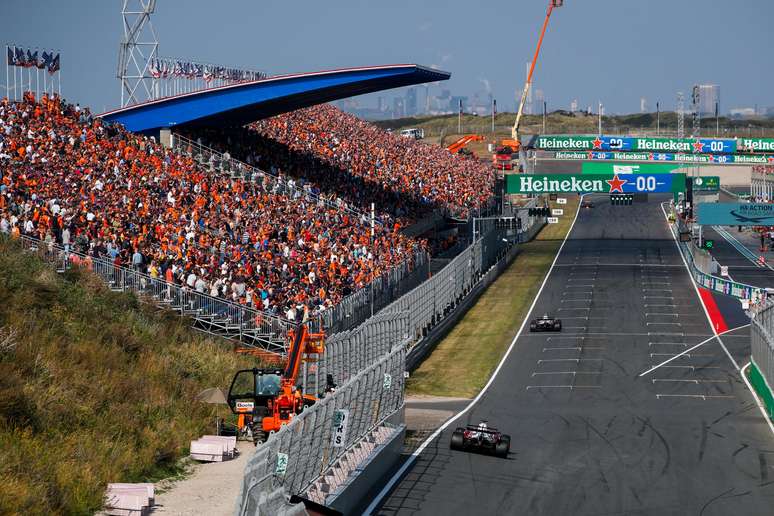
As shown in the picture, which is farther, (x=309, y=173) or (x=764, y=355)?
(x=309, y=173)

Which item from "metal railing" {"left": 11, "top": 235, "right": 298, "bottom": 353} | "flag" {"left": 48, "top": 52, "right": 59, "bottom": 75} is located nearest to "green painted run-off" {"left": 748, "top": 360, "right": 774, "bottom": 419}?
"metal railing" {"left": 11, "top": 235, "right": 298, "bottom": 353}

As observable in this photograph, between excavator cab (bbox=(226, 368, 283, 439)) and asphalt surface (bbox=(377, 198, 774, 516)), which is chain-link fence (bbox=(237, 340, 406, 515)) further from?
excavator cab (bbox=(226, 368, 283, 439))

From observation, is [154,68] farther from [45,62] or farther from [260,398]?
[260,398]

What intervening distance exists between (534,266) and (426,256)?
21.6 meters

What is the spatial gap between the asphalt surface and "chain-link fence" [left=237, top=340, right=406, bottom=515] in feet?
6.38

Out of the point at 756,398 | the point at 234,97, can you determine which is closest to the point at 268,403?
the point at 756,398

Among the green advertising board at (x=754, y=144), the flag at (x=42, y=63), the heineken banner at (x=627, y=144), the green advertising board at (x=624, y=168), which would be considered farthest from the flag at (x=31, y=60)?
the green advertising board at (x=754, y=144)

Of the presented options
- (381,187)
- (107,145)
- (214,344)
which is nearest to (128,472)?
(214,344)

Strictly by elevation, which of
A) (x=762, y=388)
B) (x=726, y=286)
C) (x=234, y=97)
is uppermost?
(x=234, y=97)

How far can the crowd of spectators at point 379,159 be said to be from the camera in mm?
73875

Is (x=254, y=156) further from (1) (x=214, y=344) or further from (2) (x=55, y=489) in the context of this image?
(2) (x=55, y=489)

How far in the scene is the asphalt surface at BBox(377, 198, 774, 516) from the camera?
2862 centimetres

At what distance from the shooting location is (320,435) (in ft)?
76.0

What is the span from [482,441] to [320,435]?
10.7m
